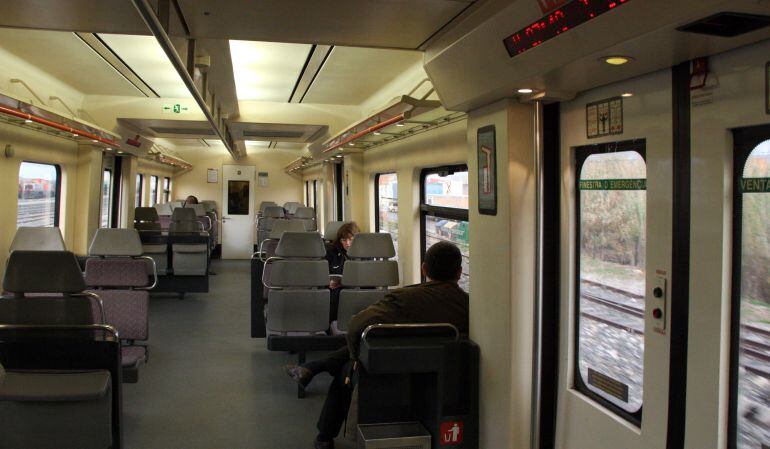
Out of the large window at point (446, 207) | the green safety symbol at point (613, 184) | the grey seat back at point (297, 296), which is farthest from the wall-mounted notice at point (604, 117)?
the grey seat back at point (297, 296)

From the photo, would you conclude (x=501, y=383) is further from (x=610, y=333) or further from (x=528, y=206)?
(x=528, y=206)

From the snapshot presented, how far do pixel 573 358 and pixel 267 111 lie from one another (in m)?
6.30

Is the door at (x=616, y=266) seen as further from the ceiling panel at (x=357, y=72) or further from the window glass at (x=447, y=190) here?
the ceiling panel at (x=357, y=72)

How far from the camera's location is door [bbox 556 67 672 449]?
2.32 m

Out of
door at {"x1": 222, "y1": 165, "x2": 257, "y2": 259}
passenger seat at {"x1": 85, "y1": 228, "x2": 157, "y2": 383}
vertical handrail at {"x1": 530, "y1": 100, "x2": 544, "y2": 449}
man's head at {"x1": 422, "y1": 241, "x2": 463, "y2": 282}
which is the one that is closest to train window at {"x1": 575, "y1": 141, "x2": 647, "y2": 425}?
vertical handrail at {"x1": 530, "y1": 100, "x2": 544, "y2": 449}

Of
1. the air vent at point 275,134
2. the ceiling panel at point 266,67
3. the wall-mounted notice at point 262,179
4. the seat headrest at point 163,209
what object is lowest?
the seat headrest at point 163,209

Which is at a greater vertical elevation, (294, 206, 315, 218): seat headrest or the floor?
(294, 206, 315, 218): seat headrest

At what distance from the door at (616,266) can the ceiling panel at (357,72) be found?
264 centimetres

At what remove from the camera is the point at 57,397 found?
11.3ft

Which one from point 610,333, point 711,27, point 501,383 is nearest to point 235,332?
point 501,383

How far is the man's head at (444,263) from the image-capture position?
3768 millimetres

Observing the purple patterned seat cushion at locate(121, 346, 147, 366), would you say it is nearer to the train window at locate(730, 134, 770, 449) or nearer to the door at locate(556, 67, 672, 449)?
the door at locate(556, 67, 672, 449)

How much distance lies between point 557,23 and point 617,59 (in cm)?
25

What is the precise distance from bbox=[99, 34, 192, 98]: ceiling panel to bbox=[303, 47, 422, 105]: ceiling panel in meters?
1.51
